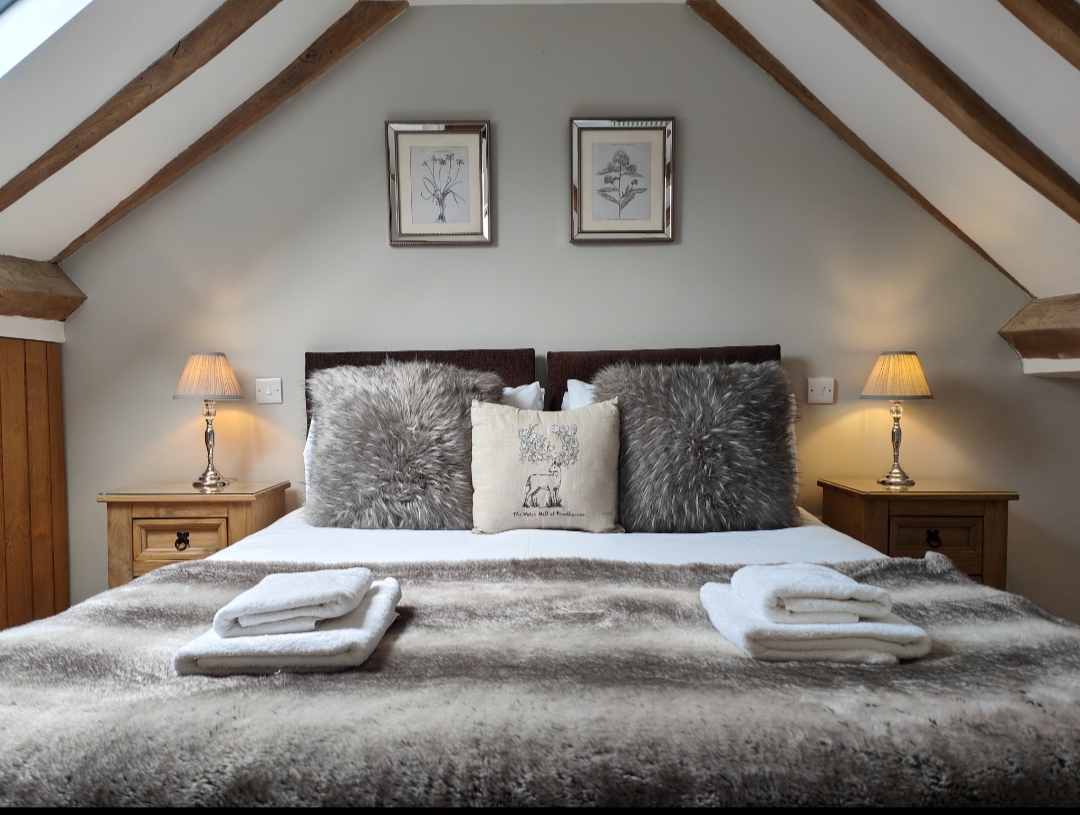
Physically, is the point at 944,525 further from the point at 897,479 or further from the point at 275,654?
the point at 275,654

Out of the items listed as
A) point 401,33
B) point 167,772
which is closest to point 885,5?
point 401,33

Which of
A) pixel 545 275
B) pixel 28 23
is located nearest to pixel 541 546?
pixel 545 275

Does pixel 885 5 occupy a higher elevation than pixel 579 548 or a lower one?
higher

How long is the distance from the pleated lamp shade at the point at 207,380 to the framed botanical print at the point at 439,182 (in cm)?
80

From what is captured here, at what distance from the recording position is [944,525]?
2500 mm

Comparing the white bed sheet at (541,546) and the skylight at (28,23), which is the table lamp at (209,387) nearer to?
the white bed sheet at (541,546)

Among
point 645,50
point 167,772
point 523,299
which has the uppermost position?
point 645,50

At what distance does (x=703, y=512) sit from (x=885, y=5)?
156 centimetres

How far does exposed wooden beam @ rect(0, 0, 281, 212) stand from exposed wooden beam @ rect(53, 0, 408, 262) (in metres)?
0.40

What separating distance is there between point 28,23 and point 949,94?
2577 millimetres

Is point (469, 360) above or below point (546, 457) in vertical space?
above

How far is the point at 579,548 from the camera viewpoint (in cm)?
196

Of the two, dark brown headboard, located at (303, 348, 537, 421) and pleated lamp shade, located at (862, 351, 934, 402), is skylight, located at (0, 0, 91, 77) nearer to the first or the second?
dark brown headboard, located at (303, 348, 537, 421)

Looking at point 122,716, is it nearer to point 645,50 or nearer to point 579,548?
point 579,548
